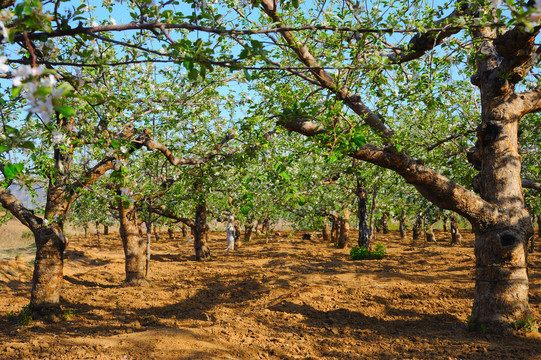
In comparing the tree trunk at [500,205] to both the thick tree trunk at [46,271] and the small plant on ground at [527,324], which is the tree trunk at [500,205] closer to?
the small plant on ground at [527,324]

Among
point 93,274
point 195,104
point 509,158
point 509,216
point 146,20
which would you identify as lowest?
point 93,274

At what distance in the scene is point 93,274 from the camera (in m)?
14.9

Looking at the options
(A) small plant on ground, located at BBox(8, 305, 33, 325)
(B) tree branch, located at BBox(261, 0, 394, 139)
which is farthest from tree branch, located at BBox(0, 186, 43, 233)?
(B) tree branch, located at BBox(261, 0, 394, 139)

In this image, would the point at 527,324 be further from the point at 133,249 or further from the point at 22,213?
the point at 133,249

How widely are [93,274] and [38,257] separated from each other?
727 centimetres

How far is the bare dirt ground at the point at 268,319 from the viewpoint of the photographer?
18.4ft

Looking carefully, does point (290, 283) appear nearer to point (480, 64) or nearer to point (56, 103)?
point (480, 64)

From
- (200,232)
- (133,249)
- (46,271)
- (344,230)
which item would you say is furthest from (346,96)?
(344,230)

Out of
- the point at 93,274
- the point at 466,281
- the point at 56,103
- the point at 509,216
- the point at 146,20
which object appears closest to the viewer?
the point at 56,103

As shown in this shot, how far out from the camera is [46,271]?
325 inches

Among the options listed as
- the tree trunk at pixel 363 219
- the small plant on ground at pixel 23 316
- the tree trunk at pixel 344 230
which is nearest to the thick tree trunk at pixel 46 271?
the small plant on ground at pixel 23 316

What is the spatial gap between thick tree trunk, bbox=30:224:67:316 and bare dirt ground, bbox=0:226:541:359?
0.48 m

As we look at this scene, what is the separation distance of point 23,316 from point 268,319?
528cm

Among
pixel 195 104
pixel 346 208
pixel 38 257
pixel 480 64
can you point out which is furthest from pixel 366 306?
pixel 346 208
